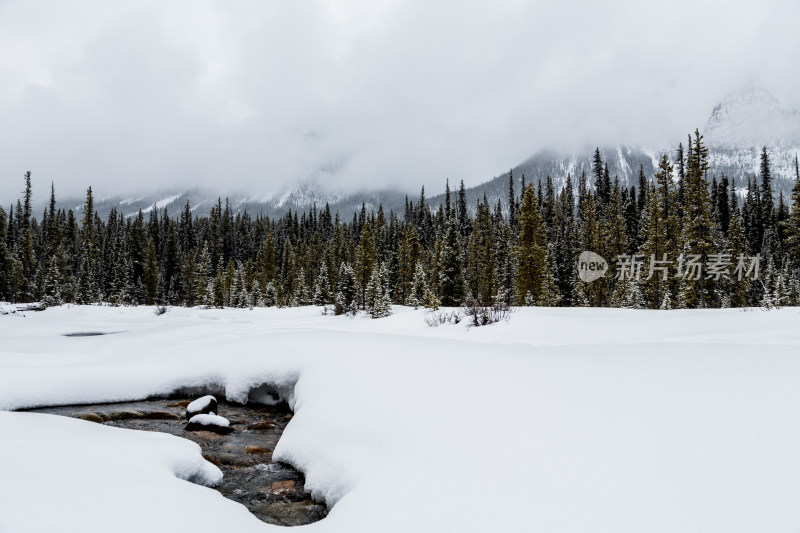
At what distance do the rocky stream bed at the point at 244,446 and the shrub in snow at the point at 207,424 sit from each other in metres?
0.12

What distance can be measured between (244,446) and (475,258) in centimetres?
5802

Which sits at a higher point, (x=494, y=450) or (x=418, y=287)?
(x=418, y=287)

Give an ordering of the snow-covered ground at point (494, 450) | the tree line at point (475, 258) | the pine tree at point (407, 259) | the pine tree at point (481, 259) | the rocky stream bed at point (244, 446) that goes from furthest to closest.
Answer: the pine tree at point (407, 259), the pine tree at point (481, 259), the tree line at point (475, 258), the rocky stream bed at point (244, 446), the snow-covered ground at point (494, 450)

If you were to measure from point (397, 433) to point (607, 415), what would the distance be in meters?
2.70

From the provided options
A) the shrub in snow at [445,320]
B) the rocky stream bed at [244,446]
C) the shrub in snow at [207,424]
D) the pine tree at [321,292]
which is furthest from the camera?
the pine tree at [321,292]

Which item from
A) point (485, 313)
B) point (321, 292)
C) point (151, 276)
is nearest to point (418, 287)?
point (321, 292)

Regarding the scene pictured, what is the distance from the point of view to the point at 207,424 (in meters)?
9.55

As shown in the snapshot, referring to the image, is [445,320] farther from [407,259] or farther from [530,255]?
[407,259]

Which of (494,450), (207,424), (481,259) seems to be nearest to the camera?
(494,450)

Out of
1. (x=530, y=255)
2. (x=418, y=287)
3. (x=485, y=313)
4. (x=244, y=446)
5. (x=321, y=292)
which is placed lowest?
(x=244, y=446)

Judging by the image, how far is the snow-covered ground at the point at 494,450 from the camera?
11.8 ft

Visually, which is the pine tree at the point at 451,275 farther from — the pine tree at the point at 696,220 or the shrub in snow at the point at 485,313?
the shrub in snow at the point at 485,313

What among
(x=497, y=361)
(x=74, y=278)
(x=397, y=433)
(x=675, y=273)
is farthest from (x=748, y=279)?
(x=74, y=278)

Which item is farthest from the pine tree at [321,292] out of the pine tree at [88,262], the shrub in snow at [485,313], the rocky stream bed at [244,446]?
the rocky stream bed at [244,446]
